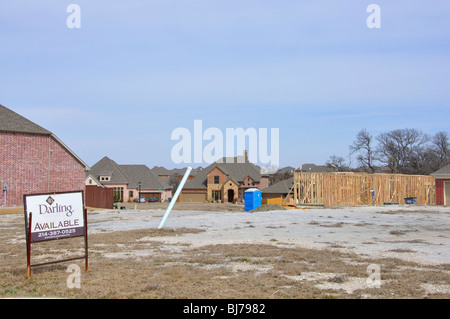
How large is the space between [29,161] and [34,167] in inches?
28.8

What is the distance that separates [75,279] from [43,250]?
5.23m

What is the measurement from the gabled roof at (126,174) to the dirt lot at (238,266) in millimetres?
62755

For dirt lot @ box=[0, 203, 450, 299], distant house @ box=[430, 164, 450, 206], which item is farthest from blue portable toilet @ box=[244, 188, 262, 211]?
distant house @ box=[430, 164, 450, 206]

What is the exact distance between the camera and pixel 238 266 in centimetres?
1066

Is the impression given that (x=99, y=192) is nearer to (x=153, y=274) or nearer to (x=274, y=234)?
(x=274, y=234)

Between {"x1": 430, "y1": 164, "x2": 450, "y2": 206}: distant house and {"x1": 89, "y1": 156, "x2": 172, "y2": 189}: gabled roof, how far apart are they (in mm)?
47983

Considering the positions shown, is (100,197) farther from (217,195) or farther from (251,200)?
(217,195)

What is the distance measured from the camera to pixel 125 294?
7.80m

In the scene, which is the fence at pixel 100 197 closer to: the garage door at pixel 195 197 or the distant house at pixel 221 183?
the distant house at pixel 221 183

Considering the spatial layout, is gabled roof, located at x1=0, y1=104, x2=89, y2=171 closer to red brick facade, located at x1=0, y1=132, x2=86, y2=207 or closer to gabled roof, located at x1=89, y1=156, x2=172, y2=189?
red brick facade, located at x1=0, y1=132, x2=86, y2=207

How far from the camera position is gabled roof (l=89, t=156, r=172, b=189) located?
262 feet

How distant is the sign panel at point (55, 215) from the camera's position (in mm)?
9891
